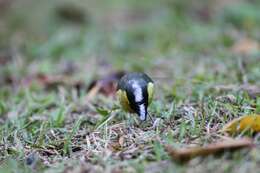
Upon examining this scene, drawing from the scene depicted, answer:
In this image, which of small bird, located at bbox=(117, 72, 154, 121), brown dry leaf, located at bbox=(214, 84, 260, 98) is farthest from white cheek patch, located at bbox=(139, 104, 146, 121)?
brown dry leaf, located at bbox=(214, 84, 260, 98)

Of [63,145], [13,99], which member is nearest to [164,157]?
[63,145]

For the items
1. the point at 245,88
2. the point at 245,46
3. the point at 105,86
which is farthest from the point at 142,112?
the point at 245,46

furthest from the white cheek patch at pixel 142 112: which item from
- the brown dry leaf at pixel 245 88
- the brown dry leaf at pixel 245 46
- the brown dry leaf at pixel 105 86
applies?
the brown dry leaf at pixel 245 46

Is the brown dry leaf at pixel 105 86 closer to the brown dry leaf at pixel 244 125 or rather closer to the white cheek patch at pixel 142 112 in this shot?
the white cheek patch at pixel 142 112

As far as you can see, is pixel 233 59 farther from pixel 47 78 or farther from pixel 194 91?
pixel 47 78

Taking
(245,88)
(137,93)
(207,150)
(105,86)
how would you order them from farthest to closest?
1. (105,86)
2. (245,88)
3. (137,93)
4. (207,150)

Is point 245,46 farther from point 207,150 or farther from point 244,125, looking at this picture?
point 207,150
